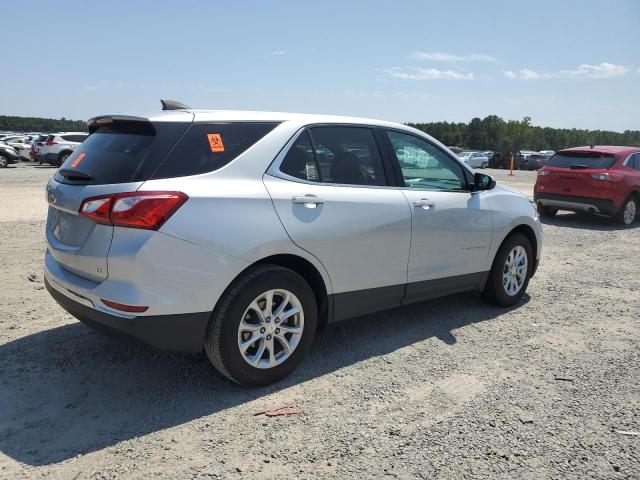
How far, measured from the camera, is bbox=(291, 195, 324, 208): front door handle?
3.54m

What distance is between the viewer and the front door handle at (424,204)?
4.31 meters

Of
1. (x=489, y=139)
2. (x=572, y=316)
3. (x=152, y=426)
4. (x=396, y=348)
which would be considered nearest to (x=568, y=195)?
(x=572, y=316)

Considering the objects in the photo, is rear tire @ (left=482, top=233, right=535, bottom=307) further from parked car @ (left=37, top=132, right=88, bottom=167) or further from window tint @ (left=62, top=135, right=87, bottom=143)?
window tint @ (left=62, top=135, right=87, bottom=143)

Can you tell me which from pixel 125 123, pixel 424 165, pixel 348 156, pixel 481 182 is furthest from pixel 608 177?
pixel 125 123

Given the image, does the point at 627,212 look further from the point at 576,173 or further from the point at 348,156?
the point at 348,156

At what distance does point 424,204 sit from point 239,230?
1775mm

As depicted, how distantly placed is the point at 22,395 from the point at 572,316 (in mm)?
4766

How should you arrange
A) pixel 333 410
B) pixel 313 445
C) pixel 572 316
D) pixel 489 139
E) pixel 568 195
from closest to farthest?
1. pixel 313 445
2. pixel 333 410
3. pixel 572 316
4. pixel 568 195
5. pixel 489 139

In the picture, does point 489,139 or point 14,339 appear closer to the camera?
point 14,339

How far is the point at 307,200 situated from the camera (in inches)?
141

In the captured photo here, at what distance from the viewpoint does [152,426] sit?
121 inches

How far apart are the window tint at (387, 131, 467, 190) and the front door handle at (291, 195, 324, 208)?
1.03m

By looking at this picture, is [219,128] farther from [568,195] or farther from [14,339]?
[568,195]

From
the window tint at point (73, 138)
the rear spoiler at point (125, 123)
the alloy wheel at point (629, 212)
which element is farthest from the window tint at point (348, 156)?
the window tint at point (73, 138)
